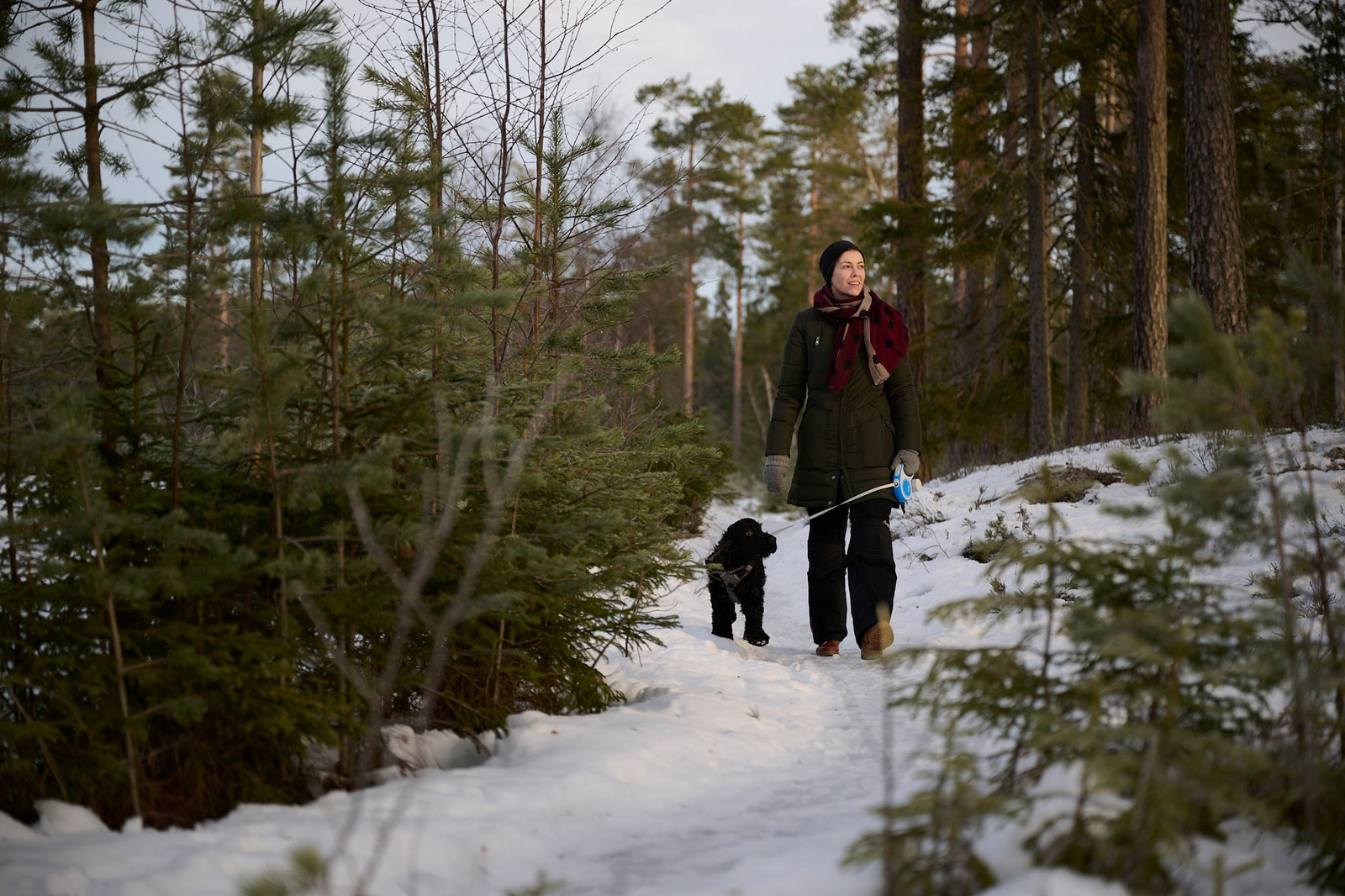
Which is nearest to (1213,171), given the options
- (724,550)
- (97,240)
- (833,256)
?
(833,256)

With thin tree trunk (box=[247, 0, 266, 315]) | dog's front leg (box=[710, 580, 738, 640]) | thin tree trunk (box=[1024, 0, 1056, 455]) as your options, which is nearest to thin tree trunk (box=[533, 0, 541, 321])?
thin tree trunk (box=[247, 0, 266, 315])

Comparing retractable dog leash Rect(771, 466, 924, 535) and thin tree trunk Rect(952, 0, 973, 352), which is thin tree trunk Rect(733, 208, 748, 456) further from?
retractable dog leash Rect(771, 466, 924, 535)

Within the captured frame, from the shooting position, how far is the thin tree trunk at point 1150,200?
10.2 meters

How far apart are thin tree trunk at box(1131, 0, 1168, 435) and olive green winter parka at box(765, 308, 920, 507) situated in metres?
5.76

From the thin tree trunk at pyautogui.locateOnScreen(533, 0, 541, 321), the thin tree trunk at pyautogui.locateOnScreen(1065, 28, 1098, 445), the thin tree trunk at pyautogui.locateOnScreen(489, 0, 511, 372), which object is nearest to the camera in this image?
the thin tree trunk at pyautogui.locateOnScreen(489, 0, 511, 372)

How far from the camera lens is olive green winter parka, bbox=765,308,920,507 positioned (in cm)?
566

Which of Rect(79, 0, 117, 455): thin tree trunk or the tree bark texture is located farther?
the tree bark texture

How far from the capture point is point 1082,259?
13539 mm

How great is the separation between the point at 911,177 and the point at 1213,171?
5.17m

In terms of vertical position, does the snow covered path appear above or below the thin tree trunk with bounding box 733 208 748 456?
below

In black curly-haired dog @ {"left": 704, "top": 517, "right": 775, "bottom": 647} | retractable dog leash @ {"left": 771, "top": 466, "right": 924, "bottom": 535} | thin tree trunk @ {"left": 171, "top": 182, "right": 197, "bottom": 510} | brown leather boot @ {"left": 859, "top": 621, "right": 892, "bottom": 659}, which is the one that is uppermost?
thin tree trunk @ {"left": 171, "top": 182, "right": 197, "bottom": 510}

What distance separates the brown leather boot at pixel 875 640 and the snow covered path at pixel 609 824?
0.88 metres

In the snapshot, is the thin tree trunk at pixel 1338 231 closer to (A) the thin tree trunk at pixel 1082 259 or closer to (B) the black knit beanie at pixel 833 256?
(A) the thin tree trunk at pixel 1082 259

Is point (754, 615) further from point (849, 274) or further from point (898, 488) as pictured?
point (849, 274)
